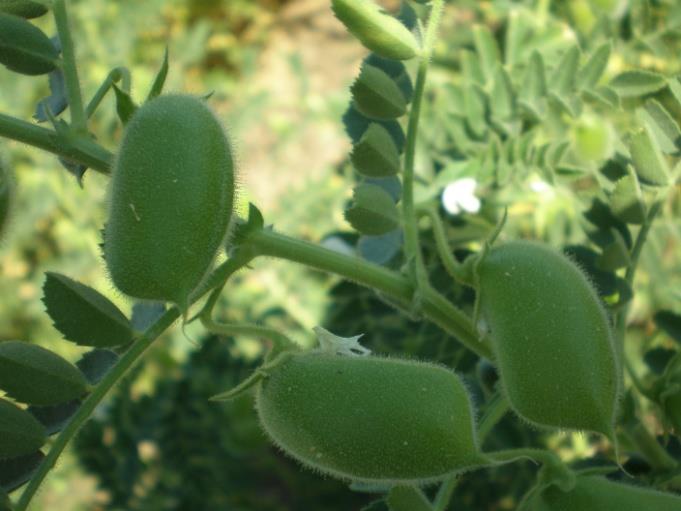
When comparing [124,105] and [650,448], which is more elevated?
[124,105]

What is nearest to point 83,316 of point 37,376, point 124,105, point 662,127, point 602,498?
point 37,376

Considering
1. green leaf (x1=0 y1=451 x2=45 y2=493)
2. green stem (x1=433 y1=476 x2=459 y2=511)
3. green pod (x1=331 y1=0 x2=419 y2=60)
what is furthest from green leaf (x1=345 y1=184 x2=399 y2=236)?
green leaf (x1=0 y1=451 x2=45 y2=493)

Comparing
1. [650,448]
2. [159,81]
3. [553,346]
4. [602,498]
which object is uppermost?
[159,81]

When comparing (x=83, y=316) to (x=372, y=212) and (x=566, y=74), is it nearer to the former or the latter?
(x=372, y=212)

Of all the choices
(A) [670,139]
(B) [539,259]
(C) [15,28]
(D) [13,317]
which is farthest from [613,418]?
(D) [13,317]

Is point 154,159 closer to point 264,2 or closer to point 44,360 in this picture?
point 44,360
